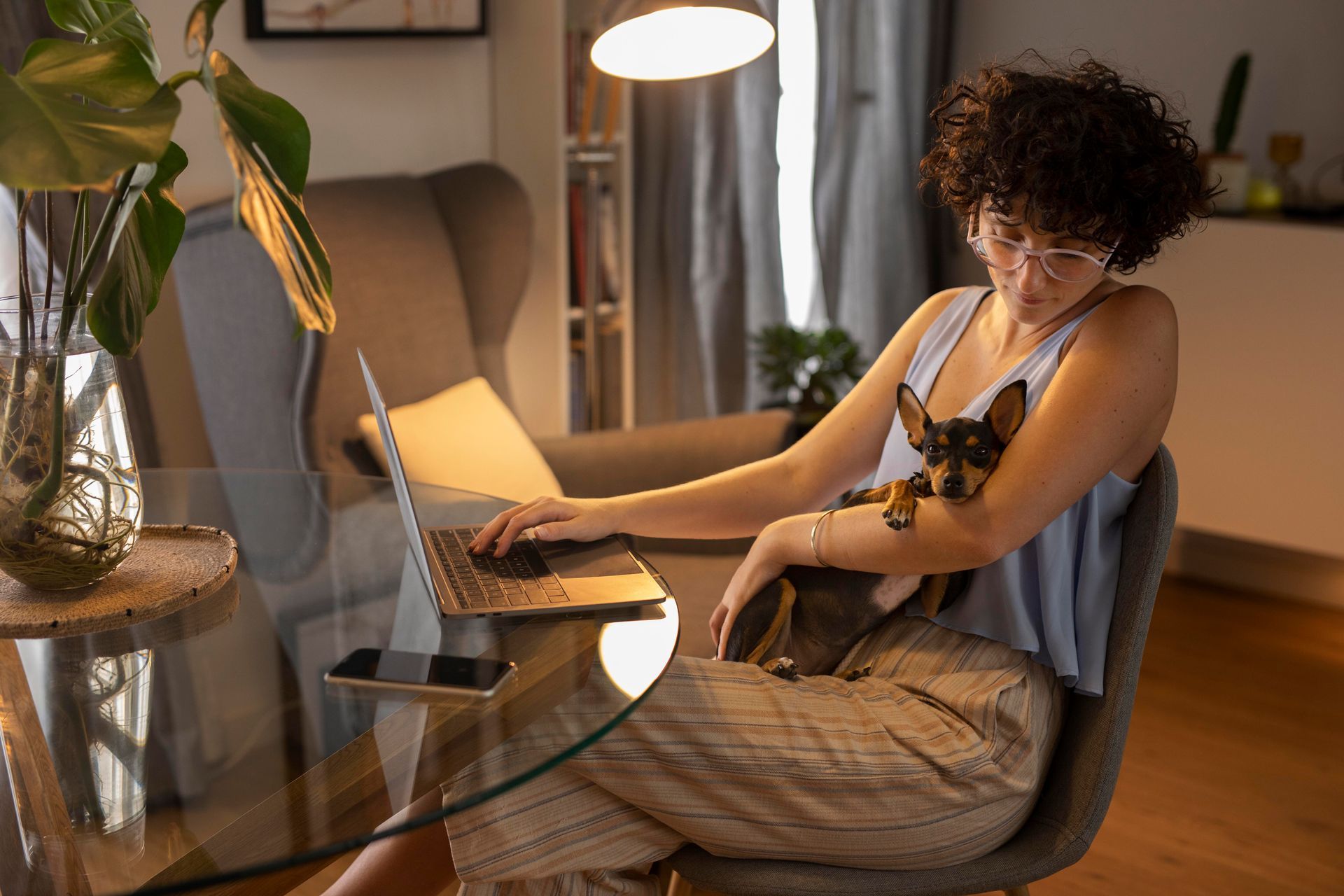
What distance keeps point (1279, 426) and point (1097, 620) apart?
6.39 ft

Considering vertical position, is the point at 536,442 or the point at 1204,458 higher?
the point at 536,442

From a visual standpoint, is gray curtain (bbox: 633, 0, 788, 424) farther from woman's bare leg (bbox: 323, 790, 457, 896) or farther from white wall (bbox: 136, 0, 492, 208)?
woman's bare leg (bbox: 323, 790, 457, 896)

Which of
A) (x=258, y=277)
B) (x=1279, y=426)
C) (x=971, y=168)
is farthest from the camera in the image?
(x=1279, y=426)

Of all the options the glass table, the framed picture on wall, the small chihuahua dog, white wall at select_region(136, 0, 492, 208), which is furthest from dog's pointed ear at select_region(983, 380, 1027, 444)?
the framed picture on wall

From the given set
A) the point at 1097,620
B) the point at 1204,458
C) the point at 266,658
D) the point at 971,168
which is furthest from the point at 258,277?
the point at 1204,458

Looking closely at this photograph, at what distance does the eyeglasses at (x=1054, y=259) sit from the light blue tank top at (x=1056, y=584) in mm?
52

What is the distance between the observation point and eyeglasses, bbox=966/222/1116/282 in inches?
48.5

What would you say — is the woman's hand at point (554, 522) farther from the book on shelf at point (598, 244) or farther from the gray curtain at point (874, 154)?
the gray curtain at point (874, 154)

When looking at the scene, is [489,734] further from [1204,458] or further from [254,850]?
[1204,458]

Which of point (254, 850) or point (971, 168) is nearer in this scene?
point (254, 850)

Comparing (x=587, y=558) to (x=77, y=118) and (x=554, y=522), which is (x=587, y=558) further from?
(x=77, y=118)

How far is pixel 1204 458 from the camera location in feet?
9.87

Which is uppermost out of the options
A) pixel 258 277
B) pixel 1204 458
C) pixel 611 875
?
pixel 258 277

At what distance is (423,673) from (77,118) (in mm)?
516
